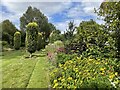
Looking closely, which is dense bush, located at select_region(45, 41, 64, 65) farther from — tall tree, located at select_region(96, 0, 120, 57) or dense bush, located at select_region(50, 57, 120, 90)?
dense bush, located at select_region(50, 57, 120, 90)

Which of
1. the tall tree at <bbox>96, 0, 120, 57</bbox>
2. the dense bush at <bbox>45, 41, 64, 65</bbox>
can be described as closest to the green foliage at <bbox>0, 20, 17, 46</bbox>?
the dense bush at <bbox>45, 41, 64, 65</bbox>

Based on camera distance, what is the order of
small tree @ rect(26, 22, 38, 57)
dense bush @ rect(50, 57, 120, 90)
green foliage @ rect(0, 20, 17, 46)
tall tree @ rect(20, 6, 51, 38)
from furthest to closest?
tall tree @ rect(20, 6, 51, 38)
green foliage @ rect(0, 20, 17, 46)
small tree @ rect(26, 22, 38, 57)
dense bush @ rect(50, 57, 120, 90)

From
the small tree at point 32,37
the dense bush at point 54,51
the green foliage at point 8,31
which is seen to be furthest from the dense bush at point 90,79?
the green foliage at point 8,31

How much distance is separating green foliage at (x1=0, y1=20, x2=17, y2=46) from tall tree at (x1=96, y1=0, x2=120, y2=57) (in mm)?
31419

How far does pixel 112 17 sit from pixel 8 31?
35513 mm

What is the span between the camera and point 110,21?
871 centimetres

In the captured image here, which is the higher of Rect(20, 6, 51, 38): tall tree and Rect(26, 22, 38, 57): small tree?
Rect(20, 6, 51, 38): tall tree

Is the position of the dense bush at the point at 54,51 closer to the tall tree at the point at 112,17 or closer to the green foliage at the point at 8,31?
the tall tree at the point at 112,17

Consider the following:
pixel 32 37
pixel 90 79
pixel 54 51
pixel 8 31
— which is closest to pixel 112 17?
pixel 90 79

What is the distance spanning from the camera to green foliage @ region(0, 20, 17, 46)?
128ft

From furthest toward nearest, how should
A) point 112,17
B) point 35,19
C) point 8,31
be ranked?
point 35,19
point 8,31
point 112,17

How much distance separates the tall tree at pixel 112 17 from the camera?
8344 millimetres

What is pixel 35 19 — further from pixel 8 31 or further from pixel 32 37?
pixel 32 37

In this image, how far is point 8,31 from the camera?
4228 centimetres
